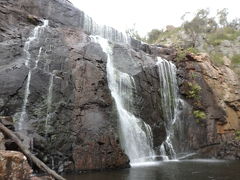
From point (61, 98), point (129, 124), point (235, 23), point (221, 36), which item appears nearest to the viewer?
point (61, 98)

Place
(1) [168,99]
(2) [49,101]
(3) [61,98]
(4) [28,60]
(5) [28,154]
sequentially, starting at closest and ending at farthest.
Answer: (5) [28,154] < (2) [49,101] < (3) [61,98] < (4) [28,60] < (1) [168,99]

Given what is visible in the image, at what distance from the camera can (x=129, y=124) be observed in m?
16.7

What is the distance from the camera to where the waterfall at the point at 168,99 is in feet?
62.2

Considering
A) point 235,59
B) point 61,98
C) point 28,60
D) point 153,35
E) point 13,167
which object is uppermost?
point 153,35

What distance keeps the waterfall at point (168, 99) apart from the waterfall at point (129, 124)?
72.1 inches

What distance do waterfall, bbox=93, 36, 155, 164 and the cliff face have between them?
2.00ft

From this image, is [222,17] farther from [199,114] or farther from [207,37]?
[199,114]

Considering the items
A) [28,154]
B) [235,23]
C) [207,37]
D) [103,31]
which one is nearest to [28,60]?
[28,154]

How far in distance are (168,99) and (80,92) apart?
312 inches

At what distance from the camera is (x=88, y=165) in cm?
1330

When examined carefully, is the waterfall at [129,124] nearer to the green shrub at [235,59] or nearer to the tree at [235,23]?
the green shrub at [235,59]

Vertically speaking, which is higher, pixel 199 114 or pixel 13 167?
pixel 199 114

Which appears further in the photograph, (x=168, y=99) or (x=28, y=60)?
(x=168, y=99)

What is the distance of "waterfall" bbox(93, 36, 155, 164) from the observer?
1612 cm
